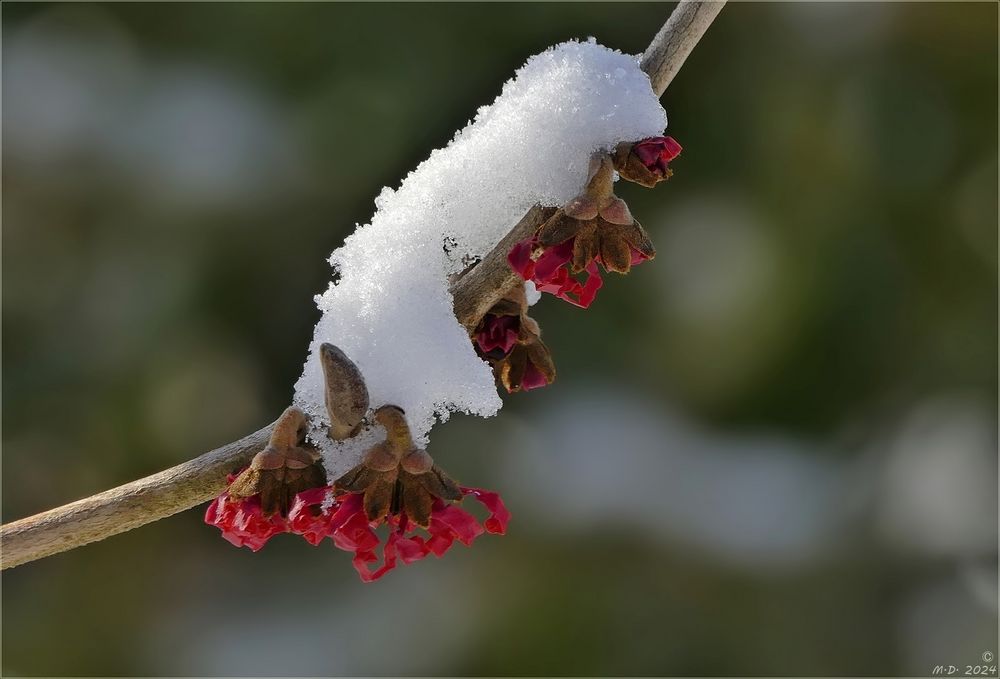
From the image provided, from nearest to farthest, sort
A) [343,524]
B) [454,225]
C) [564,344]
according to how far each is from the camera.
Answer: [343,524] < [454,225] < [564,344]

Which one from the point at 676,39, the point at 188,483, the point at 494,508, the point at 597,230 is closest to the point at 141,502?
the point at 188,483

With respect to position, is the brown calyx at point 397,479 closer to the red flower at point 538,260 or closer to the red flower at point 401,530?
the red flower at point 401,530

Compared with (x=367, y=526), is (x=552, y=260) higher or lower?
higher

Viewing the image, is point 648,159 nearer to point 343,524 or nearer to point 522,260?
point 522,260

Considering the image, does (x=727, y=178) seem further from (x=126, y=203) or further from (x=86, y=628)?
(x=86, y=628)

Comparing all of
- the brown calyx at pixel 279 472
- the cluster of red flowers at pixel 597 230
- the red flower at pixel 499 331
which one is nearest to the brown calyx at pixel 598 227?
the cluster of red flowers at pixel 597 230

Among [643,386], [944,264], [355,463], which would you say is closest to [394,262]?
[355,463]
